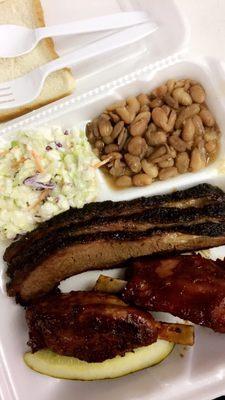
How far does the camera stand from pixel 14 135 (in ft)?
8.61

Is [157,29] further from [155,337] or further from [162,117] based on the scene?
[155,337]

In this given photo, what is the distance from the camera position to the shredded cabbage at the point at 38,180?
2.52 m

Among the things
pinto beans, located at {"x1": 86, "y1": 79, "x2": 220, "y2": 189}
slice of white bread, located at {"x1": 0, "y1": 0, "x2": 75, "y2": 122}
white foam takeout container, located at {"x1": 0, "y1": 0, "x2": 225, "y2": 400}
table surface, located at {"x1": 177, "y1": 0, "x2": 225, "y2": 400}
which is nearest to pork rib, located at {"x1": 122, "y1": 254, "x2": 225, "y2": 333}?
white foam takeout container, located at {"x1": 0, "y1": 0, "x2": 225, "y2": 400}

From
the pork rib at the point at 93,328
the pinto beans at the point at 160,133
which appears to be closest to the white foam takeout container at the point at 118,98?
the pinto beans at the point at 160,133

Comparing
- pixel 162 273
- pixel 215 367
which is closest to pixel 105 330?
pixel 162 273

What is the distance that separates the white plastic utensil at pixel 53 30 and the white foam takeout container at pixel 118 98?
181mm

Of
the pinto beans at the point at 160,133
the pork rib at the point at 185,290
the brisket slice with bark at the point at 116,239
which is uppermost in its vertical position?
the pinto beans at the point at 160,133

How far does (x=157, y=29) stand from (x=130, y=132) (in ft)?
1.90

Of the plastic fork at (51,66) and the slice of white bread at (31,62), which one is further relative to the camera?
the slice of white bread at (31,62)

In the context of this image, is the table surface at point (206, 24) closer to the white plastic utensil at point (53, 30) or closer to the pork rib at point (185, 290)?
the white plastic utensil at point (53, 30)

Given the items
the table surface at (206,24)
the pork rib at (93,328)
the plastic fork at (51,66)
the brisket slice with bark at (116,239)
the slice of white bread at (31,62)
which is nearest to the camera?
the pork rib at (93,328)

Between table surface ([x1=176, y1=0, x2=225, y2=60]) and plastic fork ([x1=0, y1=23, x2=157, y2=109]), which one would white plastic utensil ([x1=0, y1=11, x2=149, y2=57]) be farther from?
table surface ([x1=176, y1=0, x2=225, y2=60])

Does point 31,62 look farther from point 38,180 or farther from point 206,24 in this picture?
point 206,24

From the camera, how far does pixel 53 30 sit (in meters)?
2.65
